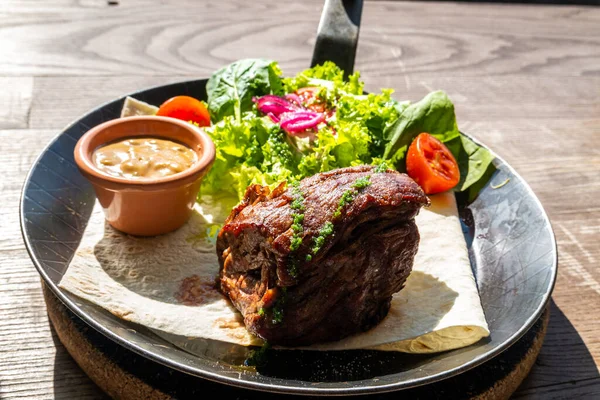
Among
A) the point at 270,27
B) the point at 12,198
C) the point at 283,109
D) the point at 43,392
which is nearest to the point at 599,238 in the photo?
the point at 283,109

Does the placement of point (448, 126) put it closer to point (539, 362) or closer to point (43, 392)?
point (539, 362)

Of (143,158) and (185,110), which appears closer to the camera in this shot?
(143,158)

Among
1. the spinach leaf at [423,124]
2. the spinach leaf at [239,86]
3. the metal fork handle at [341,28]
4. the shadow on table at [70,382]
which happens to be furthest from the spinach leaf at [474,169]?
the shadow on table at [70,382]

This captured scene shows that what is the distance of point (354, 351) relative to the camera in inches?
127

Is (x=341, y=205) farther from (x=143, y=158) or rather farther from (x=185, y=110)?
(x=185, y=110)

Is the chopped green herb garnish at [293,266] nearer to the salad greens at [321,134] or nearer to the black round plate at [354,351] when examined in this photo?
the black round plate at [354,351]

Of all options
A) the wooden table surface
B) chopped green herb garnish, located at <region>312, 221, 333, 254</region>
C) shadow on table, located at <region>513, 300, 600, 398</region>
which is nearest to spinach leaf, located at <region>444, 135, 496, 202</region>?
the wooden table surface

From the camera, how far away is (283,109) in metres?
4.80

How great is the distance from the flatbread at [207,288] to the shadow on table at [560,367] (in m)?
0.53

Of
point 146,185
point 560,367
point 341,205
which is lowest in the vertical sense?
point 560,367

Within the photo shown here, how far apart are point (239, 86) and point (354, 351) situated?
2.67 m

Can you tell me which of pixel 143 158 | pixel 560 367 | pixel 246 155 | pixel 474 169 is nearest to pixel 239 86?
pixel 246 155

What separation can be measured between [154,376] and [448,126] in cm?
295

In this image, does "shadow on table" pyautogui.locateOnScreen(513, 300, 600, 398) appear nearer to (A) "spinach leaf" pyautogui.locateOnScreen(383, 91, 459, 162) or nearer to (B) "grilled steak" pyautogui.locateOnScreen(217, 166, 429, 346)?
(B) "grilled steak" pyautogui.locateOnScreen(217, 166, 429, 346)
